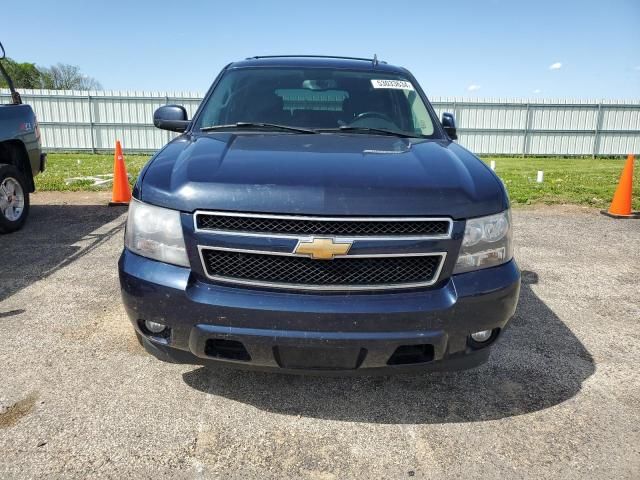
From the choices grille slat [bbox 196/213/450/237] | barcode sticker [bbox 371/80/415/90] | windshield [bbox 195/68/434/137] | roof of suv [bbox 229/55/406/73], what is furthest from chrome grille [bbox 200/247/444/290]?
roof of suv [bbox 229/55/406/73]

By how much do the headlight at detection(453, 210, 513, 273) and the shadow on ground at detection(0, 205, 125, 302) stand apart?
10.6ft

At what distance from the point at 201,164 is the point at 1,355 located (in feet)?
5.88

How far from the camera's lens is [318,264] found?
6.82 feet

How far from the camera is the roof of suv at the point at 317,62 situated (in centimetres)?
376

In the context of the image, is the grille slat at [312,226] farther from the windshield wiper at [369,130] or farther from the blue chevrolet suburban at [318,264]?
the windshield wiper at [369,130]

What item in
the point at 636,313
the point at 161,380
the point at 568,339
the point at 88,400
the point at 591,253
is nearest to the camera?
the point at 88,400

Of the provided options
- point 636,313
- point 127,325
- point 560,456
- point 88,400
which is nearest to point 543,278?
point 636,313

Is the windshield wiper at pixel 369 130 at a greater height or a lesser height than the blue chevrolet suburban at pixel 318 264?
greater

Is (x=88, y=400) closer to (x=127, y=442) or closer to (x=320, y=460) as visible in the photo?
(x=127, y=442)

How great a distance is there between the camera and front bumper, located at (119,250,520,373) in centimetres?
205

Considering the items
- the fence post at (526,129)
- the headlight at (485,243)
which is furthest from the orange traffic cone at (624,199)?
the fence post at (526,129)

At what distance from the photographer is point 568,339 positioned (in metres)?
3.34

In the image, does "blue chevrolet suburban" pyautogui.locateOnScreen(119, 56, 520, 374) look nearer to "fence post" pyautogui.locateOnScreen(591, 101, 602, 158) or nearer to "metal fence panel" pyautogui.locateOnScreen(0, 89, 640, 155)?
"metal fence panel" pyautogui.locateOnScreen(0, 89, 640, 155)

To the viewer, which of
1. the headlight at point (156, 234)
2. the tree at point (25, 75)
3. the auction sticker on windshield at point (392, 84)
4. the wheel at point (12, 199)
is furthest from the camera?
the tree at point (25, 75)
